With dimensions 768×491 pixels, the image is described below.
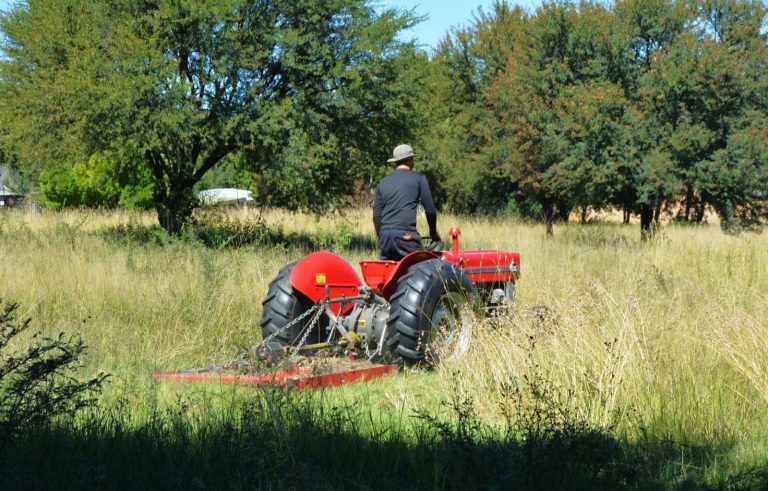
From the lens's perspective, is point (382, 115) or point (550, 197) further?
point (550, 197)

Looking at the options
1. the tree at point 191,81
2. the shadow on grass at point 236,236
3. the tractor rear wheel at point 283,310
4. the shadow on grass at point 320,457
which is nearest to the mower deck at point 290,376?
the tractor rear wheel at point 283,310

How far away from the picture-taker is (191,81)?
63.8 ft

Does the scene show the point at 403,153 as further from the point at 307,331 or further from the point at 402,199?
the point at 307,331

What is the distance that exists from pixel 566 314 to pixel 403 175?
203 cm

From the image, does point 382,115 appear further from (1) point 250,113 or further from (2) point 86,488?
(2) point 86,488

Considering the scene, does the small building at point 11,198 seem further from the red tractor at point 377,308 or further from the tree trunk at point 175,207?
the red tractor at point 377,308

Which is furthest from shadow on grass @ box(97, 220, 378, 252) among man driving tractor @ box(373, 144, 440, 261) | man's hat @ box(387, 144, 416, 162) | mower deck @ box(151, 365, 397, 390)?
mower deck @ box(151, 365, 397, 390)

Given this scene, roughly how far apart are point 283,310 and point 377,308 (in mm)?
804

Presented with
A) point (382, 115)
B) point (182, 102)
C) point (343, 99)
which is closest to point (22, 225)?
point (182, 102)

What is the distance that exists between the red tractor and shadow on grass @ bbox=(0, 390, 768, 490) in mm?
2217

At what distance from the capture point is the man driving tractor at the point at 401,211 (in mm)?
7613

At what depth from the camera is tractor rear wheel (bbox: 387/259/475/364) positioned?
6965mm

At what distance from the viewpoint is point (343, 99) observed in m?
19.7

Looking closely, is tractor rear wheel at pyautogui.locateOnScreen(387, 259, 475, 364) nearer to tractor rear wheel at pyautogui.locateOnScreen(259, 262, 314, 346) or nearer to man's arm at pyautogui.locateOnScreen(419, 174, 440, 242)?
man's arm at pyautogui.locateOnScreen(419, 174, 440, 242)
